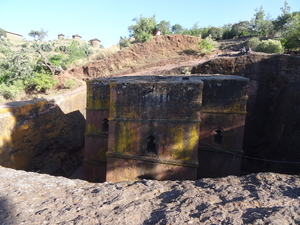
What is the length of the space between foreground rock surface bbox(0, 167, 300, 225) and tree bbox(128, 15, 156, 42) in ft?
58.0

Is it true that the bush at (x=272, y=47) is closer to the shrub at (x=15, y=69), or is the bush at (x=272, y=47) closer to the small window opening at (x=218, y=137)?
the small window opening at (x=218, y=137)

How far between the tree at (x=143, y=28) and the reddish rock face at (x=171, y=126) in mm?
14015

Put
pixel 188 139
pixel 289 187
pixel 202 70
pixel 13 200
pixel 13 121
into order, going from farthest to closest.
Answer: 1. pixel 202 70
2. pixel 13 121
3. pixel 188 139
4. pixel 289 187
5. pixel 13 200

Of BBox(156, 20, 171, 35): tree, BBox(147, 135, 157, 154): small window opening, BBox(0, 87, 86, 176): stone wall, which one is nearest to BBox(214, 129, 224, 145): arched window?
BBox(147, 135, 157, 154): small window opening

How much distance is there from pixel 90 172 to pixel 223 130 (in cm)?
557

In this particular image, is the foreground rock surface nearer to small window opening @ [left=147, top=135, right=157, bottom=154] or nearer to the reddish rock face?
the reddish rock face

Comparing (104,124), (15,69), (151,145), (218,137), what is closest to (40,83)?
(15,69)

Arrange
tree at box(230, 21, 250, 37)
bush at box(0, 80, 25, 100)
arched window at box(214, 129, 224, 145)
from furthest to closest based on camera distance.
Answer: tree at box(230, 21, 250, 37)
bush at box(0, 80, 25, 100)
arched window at box(214, 129, 224, 145)

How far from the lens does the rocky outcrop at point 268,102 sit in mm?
7536

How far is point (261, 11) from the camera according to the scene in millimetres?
27219

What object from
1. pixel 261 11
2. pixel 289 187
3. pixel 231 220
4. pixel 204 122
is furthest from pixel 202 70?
pixel 261 11

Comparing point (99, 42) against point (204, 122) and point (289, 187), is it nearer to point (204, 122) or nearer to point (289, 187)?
point (204, 122)

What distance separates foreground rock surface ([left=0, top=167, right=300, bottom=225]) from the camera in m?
2.05

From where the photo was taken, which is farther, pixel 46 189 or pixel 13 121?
pixel 13 121
